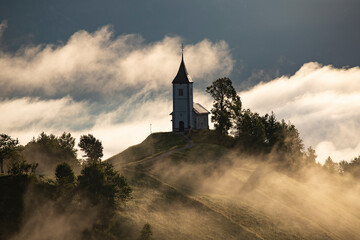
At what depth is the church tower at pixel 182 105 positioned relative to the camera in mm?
111125

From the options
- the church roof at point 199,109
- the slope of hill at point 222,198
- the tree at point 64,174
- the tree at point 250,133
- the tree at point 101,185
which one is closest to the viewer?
the tree at point 101,185

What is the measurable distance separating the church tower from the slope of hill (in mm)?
4881

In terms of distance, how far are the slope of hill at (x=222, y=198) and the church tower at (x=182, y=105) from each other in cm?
488

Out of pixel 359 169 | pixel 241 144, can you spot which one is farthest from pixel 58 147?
pixel 359 169

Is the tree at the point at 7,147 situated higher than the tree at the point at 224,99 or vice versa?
the tree at the point at 224,99

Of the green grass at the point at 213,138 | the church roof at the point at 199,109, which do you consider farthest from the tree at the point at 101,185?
the church roof at the point at 199,109

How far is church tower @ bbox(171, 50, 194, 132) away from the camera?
111125 millimetres

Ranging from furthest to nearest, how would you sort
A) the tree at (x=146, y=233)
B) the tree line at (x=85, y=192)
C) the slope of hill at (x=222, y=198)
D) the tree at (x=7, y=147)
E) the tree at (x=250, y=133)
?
1. the tree at (x=250, y=133)
2. the tree at (x=7, y=147)
3. the slope of hill at (x=222, y=198)
4. the tree line at (x=85, y=192)
5. the tree at (x=146, y=233)

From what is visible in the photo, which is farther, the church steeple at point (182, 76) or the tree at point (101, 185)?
the church steeple at point (182, 76)

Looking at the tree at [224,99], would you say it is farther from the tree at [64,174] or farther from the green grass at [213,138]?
the tree at [64,174]

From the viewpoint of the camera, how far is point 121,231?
5784 centimetres

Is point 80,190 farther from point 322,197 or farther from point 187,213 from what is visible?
point 322,197

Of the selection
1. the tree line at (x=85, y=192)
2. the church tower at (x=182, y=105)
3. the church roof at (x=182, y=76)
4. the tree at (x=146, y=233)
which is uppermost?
the church roof at (x=182, y=76)

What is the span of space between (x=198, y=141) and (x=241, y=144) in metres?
12.2
